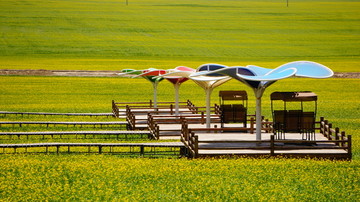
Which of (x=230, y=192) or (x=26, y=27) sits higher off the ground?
(x=26, y=27)

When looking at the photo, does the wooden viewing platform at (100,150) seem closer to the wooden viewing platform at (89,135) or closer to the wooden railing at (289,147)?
the wooden viewing platform at (89,135)

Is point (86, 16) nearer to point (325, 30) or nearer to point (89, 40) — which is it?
point (89, 40)

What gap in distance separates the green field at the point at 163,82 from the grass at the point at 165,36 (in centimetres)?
21

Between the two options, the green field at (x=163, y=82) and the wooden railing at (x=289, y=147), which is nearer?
the green field at (x=163, y=82)

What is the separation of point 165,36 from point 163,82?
45.3 metres

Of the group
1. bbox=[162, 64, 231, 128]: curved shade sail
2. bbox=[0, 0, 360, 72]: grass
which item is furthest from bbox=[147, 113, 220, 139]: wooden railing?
bbox=[0, 0, 360, 72]: grass

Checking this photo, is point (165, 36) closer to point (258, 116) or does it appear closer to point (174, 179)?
point (258, 116)

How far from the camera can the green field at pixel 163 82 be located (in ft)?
65.6

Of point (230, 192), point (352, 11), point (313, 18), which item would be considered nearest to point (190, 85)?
point (230, 192)

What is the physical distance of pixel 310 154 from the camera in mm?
24812

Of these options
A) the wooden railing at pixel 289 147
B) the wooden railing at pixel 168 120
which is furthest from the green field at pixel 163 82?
the wooden railing at pixel 168 120

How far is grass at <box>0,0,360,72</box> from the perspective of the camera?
89.8 meters

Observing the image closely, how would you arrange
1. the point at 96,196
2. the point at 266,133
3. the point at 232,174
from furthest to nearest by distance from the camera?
1. the point at 266,133
2. the point at 232,174
3. the point at 96,196

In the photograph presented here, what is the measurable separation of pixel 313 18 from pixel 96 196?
A: 128119mm
